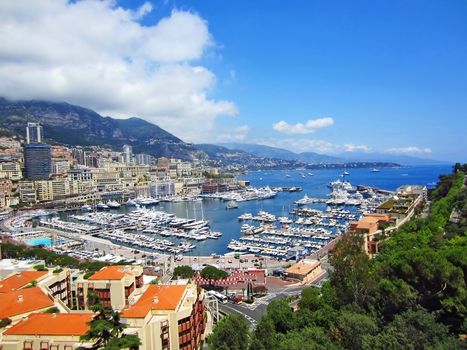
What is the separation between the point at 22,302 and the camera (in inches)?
469

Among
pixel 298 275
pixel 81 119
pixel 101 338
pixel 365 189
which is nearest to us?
pixel 101 338

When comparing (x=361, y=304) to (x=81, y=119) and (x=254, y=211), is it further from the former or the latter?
(x=81, y=119)

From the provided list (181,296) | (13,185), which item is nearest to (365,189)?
(13,185)

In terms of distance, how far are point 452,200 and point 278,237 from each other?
1425 centimetres

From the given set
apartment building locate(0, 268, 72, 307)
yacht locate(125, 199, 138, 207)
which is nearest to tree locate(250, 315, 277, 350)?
apartment building locate(0, 268, 72, 307)

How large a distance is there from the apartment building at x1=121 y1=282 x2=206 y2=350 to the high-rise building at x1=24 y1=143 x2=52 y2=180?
70.2 metres

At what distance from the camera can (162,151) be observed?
160m

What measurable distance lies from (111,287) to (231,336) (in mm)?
5366

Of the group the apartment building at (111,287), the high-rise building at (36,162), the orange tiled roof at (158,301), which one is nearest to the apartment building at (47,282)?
the apartment building at (111,287)

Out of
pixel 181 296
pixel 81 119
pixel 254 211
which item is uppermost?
pixel 81 119

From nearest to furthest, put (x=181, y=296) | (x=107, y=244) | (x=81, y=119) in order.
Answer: (x=181, y=296) < (x=107, y=244) < (x=81, y=119)

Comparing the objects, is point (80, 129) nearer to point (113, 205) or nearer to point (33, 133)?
point (33, 133)

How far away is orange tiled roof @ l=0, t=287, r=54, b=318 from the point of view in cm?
1145

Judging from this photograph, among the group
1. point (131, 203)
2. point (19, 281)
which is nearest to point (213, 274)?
point (19, 281)
